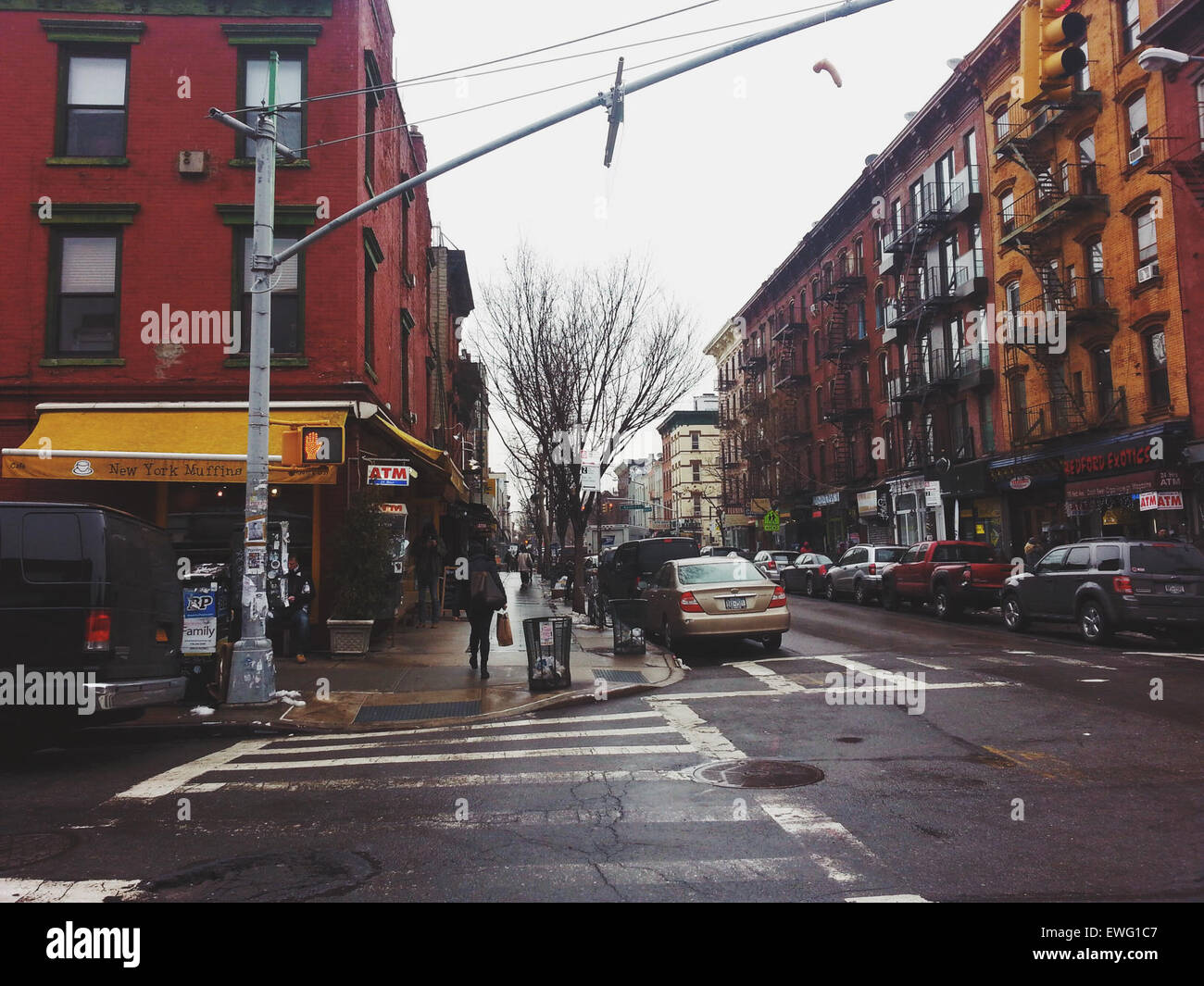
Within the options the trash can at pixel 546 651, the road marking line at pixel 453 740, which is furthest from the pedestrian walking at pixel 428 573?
the road marking line at pixel 453 740

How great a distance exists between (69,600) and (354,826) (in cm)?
361

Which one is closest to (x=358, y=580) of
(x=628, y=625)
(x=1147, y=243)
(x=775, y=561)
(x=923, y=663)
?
(x=628, y=625)

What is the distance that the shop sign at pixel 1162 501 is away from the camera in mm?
22312

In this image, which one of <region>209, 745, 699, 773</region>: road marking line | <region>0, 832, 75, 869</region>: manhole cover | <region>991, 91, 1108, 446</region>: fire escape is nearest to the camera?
<region>0, 832, 75, 869</region>: manhole cover

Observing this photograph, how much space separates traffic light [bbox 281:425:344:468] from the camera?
11602 mm

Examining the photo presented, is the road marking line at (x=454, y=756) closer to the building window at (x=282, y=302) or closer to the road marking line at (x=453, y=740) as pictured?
the road marking line at (x=453, y=740)

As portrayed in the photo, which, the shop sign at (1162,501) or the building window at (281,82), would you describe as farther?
the shop sign at (1162,501)

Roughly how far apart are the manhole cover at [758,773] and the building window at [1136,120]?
23627mm

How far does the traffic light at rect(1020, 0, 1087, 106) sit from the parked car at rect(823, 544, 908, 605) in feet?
61.8

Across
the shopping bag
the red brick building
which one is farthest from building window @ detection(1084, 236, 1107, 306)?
the shopping bag

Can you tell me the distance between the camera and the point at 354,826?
591 centimetres

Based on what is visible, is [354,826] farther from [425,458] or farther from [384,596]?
[425,458]

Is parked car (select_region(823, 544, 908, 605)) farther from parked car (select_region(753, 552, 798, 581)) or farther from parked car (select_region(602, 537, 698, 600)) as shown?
parked car (select_region(602, 537, 698, 600))
